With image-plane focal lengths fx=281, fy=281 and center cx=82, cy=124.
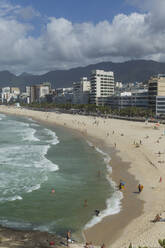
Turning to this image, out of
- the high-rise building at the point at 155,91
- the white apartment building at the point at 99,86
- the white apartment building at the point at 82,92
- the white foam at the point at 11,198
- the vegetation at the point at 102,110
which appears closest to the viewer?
the white foam at the point at 11,198

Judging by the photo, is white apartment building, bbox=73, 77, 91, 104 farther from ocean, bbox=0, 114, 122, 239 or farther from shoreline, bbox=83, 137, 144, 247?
shoreline, bbox=83, 137, 144, 247

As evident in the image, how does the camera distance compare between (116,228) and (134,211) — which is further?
(134,211)

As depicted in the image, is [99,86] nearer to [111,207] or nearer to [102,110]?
[102,110]

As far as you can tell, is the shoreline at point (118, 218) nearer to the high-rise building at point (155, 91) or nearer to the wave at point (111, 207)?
the wave at point (111, 207)

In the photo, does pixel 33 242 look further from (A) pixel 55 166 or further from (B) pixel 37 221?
(A) pixel 55 166

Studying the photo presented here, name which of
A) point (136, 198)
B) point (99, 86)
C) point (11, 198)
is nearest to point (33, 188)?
point (11, 198)

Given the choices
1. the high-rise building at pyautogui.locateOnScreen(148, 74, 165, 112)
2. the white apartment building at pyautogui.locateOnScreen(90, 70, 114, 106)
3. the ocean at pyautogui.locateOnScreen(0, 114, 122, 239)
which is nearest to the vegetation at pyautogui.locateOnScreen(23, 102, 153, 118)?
the high-rise building at pyautogui.locateOnScreen(148, 74, 165, 112)

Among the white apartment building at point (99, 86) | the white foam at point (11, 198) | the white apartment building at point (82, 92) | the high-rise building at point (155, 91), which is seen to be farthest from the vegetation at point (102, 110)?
the white foam at point (11, 198)

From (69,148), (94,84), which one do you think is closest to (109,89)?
(94,84)
